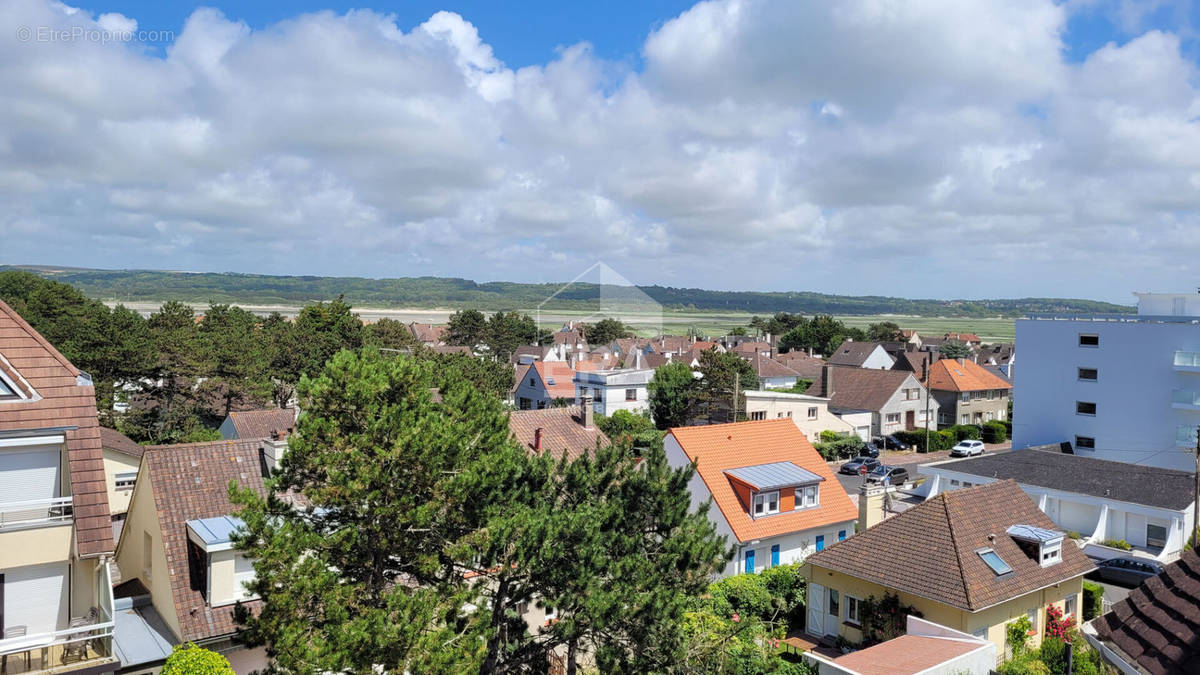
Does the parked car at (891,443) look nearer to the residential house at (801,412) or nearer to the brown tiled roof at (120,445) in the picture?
the residential house at (801,412)

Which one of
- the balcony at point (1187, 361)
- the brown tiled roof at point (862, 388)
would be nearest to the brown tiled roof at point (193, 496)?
the balcony at point (1187, 361)

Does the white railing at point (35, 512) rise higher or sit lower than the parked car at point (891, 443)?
higher

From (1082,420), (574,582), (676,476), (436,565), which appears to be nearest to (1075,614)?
(676,476)

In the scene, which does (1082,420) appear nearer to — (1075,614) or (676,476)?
(1075,614)

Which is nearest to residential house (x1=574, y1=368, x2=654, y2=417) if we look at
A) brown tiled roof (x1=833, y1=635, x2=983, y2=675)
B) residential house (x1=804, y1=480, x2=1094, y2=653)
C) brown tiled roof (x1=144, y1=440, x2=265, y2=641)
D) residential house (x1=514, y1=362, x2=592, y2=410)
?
residential house (x1=514, y1=362, x2=592, y2=410)

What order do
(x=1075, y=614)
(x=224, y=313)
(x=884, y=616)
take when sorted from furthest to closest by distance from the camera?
1. (x=224, y=313)
2. (x=1075, y=614)
3. (x=884, y=616)

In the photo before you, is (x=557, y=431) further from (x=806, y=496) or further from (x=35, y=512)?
(x=35, y=512)
